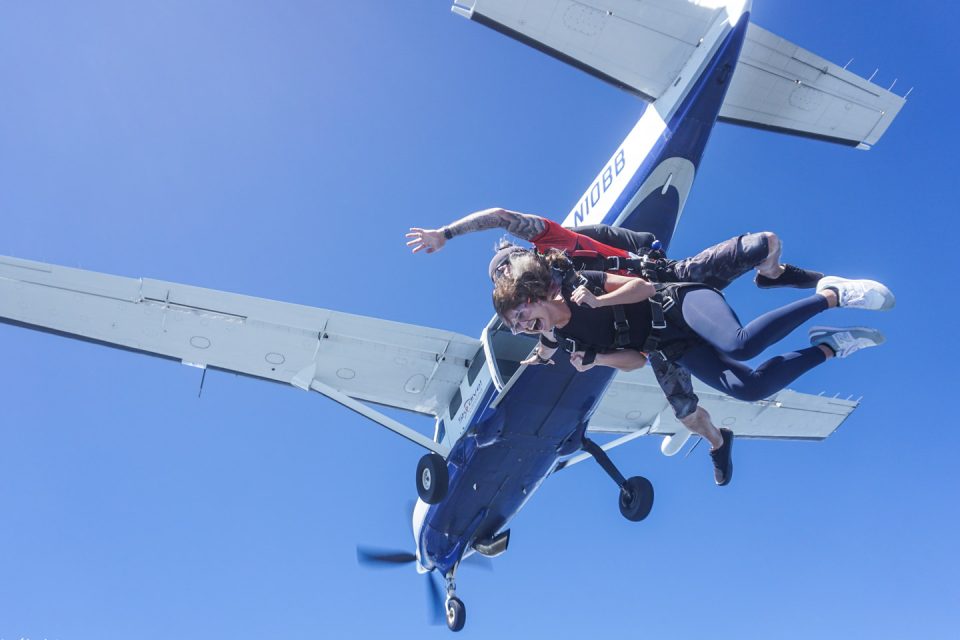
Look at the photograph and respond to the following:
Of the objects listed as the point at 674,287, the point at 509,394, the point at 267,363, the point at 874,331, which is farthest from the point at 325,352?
the point at 874,331

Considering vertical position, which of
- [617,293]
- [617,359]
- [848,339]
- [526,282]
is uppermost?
[848,339]

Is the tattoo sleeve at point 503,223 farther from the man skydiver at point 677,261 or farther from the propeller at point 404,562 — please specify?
the propeller at point 404,562

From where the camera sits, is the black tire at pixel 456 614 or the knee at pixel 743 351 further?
the black tire at pixel 456 614

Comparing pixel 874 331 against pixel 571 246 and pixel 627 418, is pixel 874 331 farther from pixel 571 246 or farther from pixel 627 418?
pixel 627 418

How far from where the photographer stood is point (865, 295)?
461 centimetres

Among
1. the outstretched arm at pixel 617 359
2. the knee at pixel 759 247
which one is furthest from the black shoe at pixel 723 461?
the knee at pixel 759 247

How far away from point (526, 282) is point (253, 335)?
7.07 metres

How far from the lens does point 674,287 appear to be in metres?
5.21

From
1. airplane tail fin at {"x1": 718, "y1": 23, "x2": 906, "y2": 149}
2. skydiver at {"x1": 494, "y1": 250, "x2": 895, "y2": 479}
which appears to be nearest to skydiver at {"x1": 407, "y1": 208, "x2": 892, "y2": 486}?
skydiver at {"x1": 494, "y1": 250, "x2": 895, "y2": 479}

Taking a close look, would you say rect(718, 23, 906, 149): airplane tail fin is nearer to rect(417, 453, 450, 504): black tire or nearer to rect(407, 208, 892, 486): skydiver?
rect(407, 208, 892, 486): skydiver

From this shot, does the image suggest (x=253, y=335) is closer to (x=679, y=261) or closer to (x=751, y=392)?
(x=679, y=261)

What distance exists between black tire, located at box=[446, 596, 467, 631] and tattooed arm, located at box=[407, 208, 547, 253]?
773 cm

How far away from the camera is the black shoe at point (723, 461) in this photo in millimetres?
5859

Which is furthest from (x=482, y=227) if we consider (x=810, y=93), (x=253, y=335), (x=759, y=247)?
(x=810, y=93)
